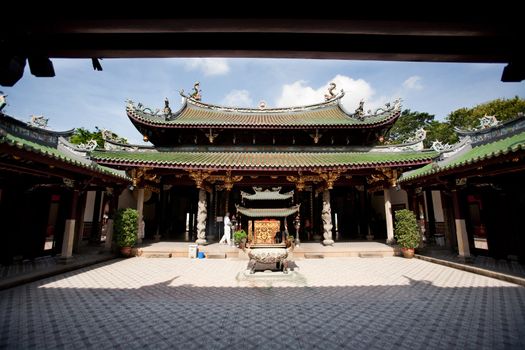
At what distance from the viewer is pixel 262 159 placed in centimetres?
1216

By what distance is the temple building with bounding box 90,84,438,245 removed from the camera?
11.2 m

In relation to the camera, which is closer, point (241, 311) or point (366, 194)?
point (241, 311)

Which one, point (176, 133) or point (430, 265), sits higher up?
point (176, 133)

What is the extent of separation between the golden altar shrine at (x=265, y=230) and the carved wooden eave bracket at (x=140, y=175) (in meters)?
6.38

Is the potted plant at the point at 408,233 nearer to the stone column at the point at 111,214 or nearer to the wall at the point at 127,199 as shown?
the stone column at the point at 111,214

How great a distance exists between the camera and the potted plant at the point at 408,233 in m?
9.55

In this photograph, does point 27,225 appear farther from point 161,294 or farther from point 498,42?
point 498,42

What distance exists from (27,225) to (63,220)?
50.4 inches

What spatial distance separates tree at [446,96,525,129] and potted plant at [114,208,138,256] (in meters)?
29.4

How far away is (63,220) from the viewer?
966cm

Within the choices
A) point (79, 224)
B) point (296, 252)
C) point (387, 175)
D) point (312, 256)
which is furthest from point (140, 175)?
point (387, 175)

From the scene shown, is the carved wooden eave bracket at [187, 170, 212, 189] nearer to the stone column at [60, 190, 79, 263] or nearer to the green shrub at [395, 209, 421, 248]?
the stone column at [60, 190, 79, 263]

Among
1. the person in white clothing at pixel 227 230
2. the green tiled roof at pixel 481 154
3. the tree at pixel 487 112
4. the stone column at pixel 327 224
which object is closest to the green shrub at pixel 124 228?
the person in white clothing at pixel 227 230

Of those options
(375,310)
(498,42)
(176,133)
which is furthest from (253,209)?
(176,133)
